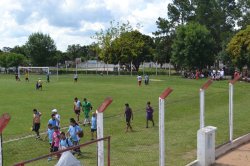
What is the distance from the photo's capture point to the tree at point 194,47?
6731 cm

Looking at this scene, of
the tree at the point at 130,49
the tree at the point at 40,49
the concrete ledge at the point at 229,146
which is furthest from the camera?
the tree at the point at 40,49

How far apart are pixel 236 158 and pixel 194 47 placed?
174 ft

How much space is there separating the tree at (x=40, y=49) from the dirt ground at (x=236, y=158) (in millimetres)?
96344

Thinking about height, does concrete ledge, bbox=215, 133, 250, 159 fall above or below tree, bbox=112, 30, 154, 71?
below

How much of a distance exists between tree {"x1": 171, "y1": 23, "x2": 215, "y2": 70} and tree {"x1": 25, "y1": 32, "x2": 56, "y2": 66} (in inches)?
1946

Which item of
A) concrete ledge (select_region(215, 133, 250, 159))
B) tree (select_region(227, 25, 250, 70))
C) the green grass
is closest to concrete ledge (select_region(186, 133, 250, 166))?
concrete ledge (select_region(215, 133, 250, 159))

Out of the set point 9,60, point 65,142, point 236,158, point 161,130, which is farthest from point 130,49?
point 161,130

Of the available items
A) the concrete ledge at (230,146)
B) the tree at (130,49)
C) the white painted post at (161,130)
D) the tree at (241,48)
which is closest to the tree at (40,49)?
the tree at (130,49)

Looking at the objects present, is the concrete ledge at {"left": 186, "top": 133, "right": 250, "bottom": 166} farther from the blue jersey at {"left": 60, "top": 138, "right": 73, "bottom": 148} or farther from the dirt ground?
the blue jersey at {"left": 60, "top": 138, "right": 73, "bottom": 148}

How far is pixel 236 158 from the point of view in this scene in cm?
1544

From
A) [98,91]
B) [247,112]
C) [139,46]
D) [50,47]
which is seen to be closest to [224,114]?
[247,112]

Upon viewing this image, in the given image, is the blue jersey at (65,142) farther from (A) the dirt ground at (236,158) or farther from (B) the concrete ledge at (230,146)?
(B) the concrete ledge at (230,146)

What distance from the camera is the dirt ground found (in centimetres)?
1478

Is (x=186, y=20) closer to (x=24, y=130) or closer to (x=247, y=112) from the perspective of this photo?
(x=247, y=112)
